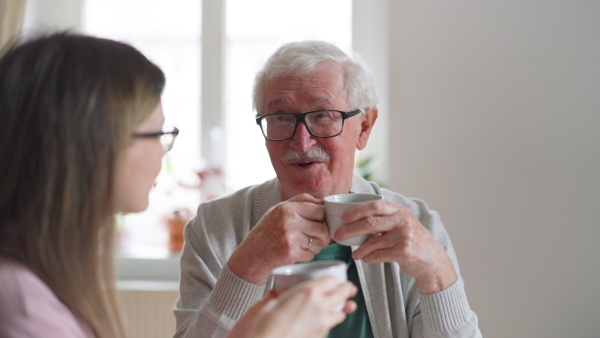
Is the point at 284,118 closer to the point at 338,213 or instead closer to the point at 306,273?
the point at 338,213

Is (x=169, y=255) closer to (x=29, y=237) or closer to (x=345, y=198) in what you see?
(x=345, y=198)

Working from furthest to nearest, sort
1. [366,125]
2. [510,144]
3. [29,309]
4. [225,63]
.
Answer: [225,63]
[510,144]
[366,125]
[29,309]

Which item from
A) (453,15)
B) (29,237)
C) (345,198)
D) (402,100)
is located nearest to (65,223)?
(29,237)

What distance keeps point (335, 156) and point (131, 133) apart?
75 centimetres

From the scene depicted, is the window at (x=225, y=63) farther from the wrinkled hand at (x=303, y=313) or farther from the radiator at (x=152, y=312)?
the wrinkled hand at (x=303, y=313)

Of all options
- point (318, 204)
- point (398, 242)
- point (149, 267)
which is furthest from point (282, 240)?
point (149, 267)

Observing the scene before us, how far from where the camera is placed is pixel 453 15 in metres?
2.41

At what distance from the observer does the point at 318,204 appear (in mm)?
1271

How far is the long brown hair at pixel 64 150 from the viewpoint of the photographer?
0.87 meters

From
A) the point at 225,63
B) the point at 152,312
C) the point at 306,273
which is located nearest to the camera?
the point at 306,273

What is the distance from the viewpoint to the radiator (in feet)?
9.67

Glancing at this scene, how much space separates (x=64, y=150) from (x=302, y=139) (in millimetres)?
784

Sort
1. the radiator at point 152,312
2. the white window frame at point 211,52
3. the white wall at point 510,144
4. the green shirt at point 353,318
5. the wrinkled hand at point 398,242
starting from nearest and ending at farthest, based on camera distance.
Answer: the wrinkled hand at point 398,242 < the green shirt at point 353,318 < the white wall at point 510,144 < the radiator at point 152,312 < the white window frame at point 211,52

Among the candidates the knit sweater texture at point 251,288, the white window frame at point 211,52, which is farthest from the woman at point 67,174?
the white window frame at point 211,52
